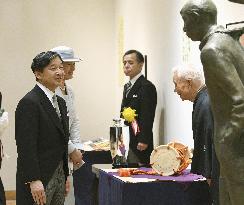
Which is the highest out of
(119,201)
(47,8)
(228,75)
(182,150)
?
(47,8)

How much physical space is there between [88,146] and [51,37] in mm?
2877

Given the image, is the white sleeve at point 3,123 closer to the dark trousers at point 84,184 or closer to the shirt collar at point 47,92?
the dark trousers at point 84,184

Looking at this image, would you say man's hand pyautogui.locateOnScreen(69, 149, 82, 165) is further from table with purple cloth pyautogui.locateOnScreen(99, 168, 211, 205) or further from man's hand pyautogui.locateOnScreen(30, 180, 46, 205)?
man's hand pyautogui.locateOnScreen(30, 180, 46, 205)

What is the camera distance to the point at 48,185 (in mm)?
3670

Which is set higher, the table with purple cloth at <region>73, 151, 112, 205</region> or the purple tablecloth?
the purple tablecloth

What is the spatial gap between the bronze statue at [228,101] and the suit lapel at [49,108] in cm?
154

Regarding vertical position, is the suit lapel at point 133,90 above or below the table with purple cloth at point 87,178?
above

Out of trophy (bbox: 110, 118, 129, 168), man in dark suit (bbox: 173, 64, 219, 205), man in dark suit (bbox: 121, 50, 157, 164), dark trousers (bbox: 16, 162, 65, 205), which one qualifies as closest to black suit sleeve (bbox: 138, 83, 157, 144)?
man in dark suit (bbox: 121, 50, 157, 164)

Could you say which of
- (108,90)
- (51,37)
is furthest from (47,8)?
(108,90)

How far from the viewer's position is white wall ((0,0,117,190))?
9008 mm

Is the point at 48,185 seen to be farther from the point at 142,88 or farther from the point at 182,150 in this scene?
the point at 142,88

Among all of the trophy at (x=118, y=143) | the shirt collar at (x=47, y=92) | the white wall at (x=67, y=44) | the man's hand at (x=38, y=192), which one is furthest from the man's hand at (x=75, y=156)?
the white wall at (x=67, y=44)

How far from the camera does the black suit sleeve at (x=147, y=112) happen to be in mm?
6242

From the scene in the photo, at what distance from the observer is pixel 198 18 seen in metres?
2.53
